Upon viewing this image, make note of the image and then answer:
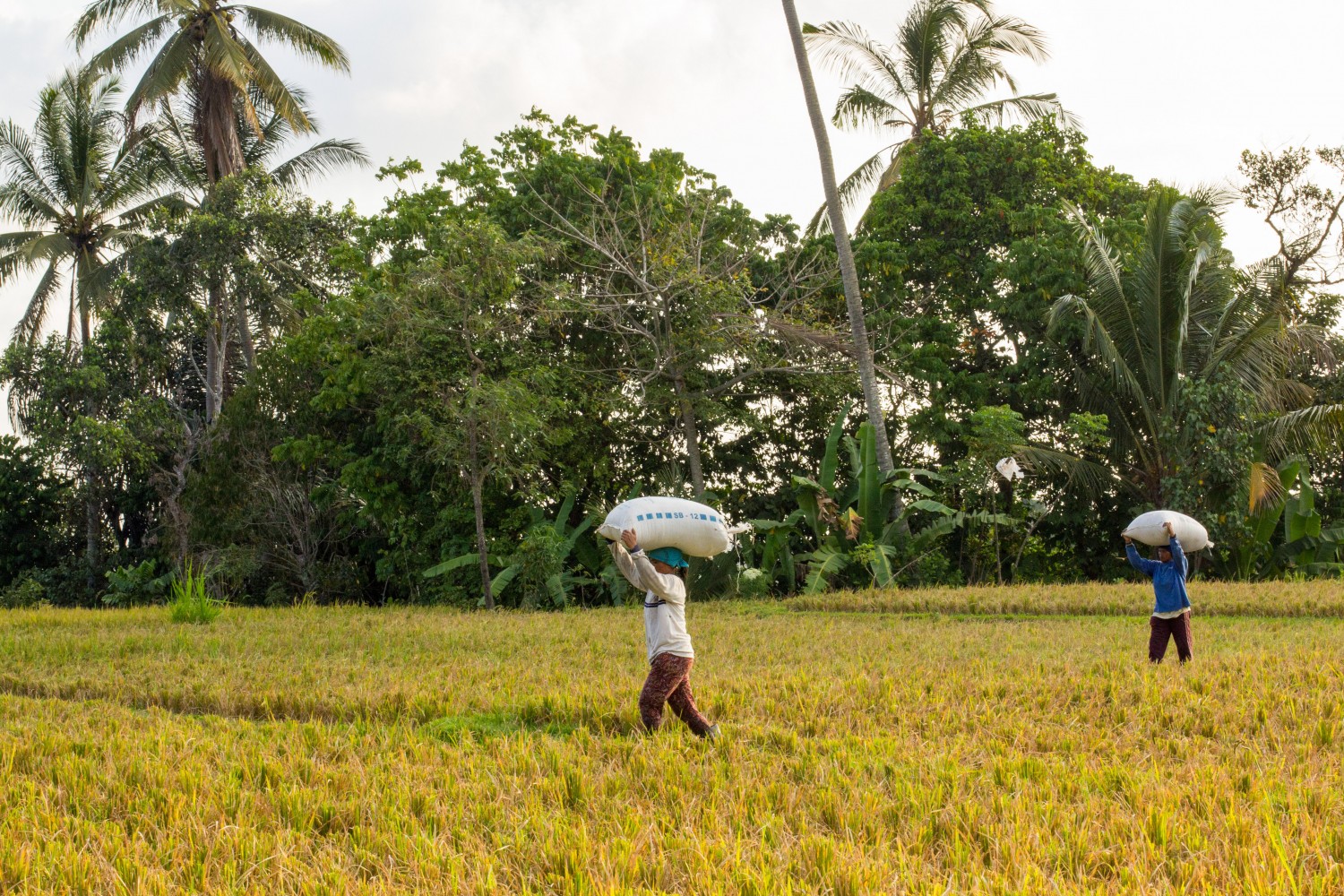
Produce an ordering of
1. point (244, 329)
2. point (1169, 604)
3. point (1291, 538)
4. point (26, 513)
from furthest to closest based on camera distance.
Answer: point (26, 513)
point (244, 329)
point (1291, 538)
point (1169, 604)

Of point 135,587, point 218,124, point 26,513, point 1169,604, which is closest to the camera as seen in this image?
point 1169,604

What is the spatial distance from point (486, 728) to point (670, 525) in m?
1.62

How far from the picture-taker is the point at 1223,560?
59.6 ft

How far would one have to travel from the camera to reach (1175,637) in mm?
8195

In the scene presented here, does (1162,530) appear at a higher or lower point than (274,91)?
lower

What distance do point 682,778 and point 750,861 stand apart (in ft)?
3.72

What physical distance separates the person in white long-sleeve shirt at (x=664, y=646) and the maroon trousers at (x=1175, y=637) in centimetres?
417

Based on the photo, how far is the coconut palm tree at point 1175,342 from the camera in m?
17.4

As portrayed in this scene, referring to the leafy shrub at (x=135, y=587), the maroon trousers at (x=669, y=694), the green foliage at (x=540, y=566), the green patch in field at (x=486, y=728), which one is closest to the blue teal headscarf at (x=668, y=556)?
the maroon trousers at (x=669, y=694)

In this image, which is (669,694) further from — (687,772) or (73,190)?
(73,190)

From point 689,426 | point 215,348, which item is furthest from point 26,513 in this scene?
point 689,426

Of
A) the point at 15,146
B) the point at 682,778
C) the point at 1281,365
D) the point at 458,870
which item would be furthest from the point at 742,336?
the point at 15,146

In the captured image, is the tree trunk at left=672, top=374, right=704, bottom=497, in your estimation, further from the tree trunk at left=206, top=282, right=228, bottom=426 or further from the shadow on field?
the shadow on field

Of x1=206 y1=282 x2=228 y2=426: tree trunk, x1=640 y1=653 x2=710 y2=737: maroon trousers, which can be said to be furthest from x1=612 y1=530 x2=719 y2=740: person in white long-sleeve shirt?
x1=206 y1=282 x2=228 y2=426: tree trunk
